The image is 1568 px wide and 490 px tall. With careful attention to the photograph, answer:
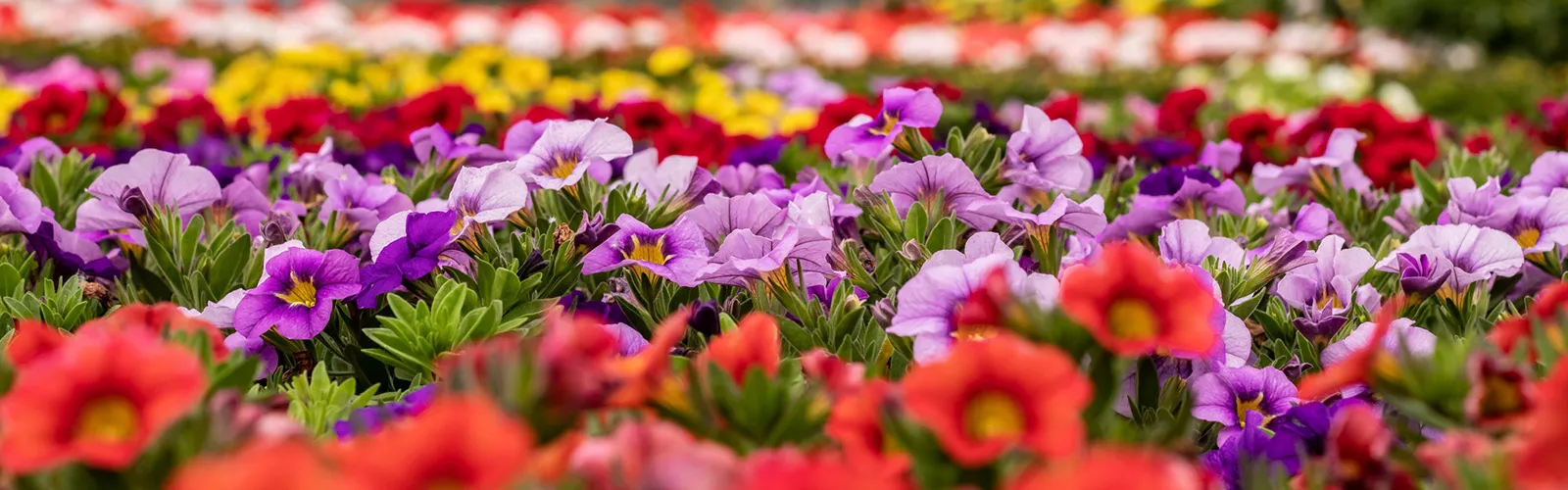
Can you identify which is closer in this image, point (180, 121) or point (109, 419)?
point (109, 419)

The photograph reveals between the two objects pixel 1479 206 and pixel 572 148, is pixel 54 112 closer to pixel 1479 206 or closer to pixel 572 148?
pixel 572 148

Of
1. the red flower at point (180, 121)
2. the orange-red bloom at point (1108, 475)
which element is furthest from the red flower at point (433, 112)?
the orange-red bloom at point (1108, 475)

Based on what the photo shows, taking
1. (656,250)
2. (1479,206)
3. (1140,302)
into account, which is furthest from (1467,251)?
(656,250)

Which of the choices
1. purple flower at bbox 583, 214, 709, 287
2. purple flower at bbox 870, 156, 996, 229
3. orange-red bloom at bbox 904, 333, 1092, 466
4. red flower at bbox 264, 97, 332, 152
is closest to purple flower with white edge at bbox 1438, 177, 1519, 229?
purple flower at bbox 870, 156, 996, 229

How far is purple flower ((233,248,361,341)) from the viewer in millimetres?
1563

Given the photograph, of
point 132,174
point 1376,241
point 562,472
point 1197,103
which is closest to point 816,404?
point 562,472

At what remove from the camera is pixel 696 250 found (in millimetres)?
1693

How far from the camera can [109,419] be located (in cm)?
94

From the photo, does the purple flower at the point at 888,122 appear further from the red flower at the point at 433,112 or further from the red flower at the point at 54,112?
the red flower at the point at 54,112

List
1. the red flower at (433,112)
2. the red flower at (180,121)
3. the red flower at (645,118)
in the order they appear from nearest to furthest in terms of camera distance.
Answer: the red flower at (645,118) → the red flower at (433,112) → the red flower at (180,121)

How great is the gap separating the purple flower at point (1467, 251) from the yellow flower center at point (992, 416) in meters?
1.08

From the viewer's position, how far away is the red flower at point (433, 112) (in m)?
3.31

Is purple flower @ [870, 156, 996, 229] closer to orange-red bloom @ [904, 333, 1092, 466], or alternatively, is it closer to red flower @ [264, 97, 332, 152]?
orange-red bloom @ [904, 333, 1092, 466]

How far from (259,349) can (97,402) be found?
0.75 m
